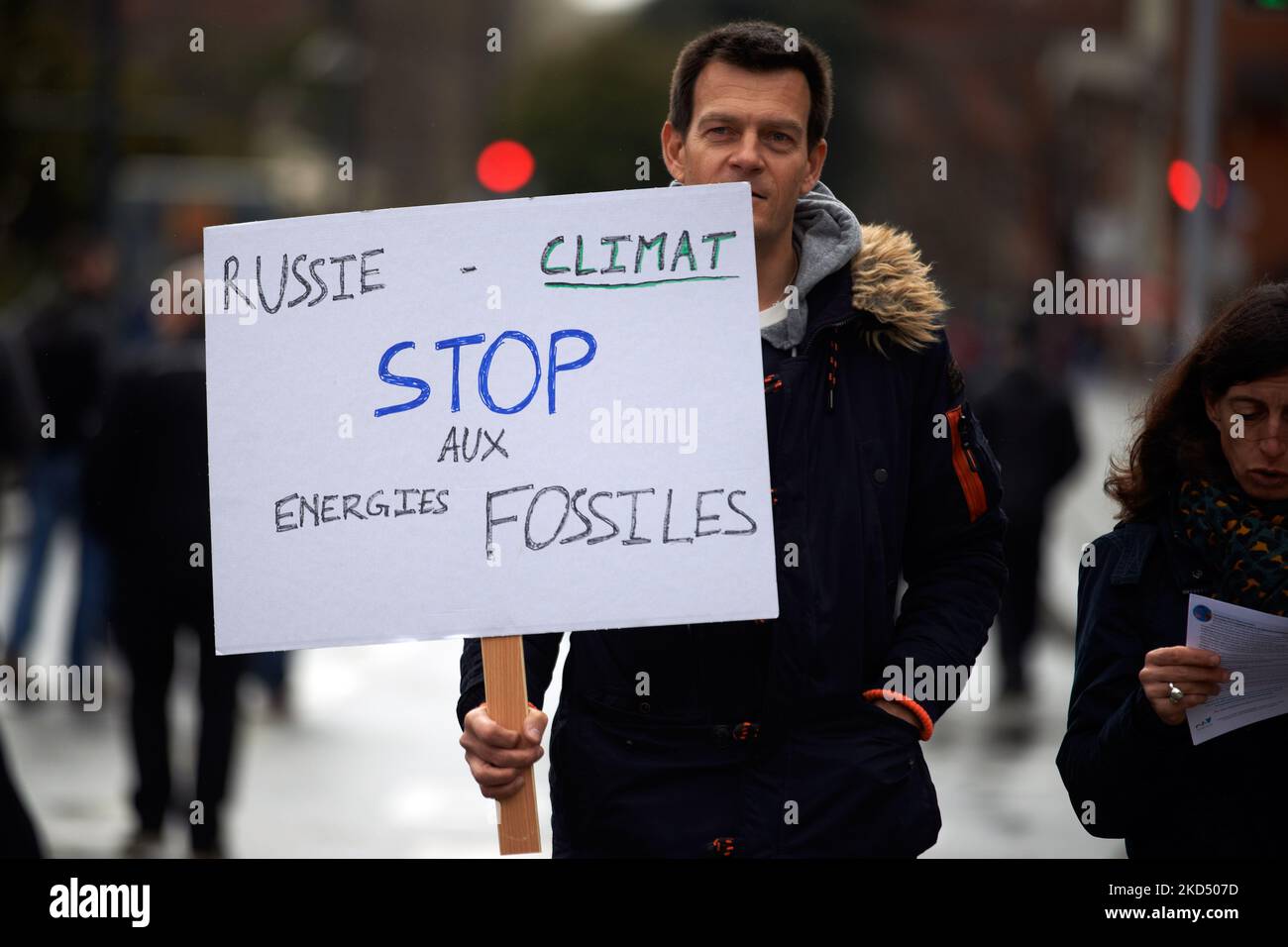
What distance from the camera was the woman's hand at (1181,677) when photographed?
2.74 metres

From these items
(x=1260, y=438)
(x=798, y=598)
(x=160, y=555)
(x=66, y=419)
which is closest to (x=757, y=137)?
(x=798, y=598)

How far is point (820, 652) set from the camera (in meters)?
2.91

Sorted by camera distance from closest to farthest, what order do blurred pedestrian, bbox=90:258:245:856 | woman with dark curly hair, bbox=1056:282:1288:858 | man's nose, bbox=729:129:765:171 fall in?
woman with dark curly hair, bbox=1056:282:1288:858
man's nose, bbox=729:129:765:171
blurred pedestrian, bbox=90:258:245:856

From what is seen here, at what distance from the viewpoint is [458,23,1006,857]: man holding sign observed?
2910 millimetres

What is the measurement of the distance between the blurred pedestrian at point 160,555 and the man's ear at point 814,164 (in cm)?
384

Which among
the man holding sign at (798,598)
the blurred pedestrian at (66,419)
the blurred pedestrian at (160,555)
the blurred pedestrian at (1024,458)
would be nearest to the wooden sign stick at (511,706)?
the man holding sign at (798,598)

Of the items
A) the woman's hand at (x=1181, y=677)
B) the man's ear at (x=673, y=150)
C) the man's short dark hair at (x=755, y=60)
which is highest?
the man's short dark hair at (x=755, y=60)

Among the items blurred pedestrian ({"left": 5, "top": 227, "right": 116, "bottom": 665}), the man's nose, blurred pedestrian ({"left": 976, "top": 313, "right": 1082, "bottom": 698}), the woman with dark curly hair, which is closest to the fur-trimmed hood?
the man's nose

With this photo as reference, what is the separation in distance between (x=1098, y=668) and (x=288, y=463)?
1.32 meters

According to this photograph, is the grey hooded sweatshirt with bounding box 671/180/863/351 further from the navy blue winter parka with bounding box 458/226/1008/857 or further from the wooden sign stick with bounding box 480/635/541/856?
the wooden sign stick with bounding box 480/635/541/856

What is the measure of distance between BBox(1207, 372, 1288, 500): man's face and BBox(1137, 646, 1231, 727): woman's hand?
30cm

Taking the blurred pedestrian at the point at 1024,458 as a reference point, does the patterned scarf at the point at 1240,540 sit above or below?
below

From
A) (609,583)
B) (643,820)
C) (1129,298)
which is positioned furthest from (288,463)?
(1129,298)

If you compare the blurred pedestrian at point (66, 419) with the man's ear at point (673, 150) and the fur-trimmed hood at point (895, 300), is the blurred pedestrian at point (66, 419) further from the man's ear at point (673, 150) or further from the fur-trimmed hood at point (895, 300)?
the fur-trimmed hood at point (895, 300)
